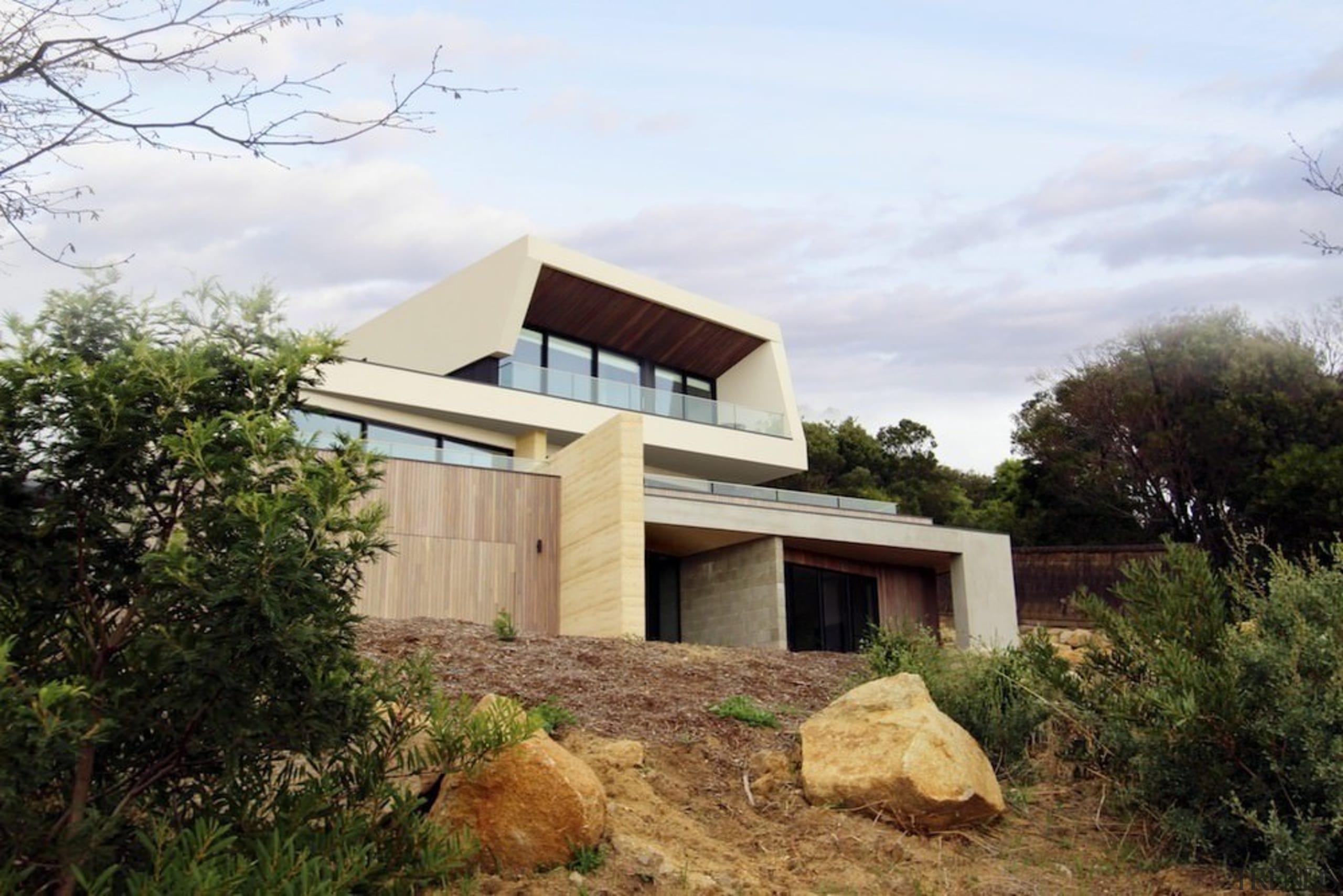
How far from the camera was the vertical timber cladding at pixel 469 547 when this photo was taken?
63.3ft

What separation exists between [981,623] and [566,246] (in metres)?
12.3

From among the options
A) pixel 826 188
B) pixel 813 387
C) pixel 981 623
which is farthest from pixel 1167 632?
pixel 813 387

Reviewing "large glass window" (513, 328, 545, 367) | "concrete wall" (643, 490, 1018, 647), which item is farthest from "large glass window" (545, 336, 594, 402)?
"concrete wall" (643, 490, 1018, 647)

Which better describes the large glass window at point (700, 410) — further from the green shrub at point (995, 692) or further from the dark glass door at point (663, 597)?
A: the green shrub at point (995, 692)

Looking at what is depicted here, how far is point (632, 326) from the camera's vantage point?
28.8 m

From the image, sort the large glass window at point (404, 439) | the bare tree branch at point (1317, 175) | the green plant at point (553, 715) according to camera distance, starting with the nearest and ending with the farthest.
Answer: the green plant at point (553, 715)
the bare tree branch at point (1317, 175)
the large glass window at point (404, 439)

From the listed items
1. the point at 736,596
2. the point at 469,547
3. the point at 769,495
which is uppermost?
the point at 769,495

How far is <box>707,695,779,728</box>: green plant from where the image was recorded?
9.50 meters

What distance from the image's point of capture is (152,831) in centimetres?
504

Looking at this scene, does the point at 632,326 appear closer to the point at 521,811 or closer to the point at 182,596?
the point at 521,811

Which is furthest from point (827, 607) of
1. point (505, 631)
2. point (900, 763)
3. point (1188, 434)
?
point (900, 763)

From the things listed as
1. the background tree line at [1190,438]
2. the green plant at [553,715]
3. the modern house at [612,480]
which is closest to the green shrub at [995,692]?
the green plant at [553,715]

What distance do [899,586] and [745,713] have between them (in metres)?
15.7

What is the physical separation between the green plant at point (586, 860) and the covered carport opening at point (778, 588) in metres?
14.4
